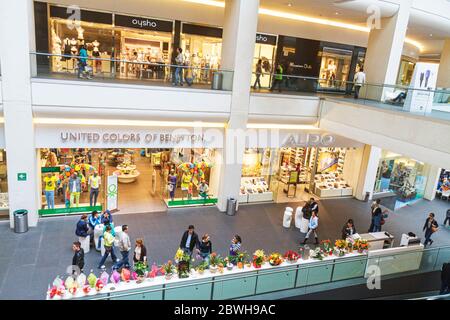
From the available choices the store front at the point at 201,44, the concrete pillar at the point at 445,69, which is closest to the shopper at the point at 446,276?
the store front at the point at 201,44

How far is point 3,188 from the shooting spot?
12.3 meters

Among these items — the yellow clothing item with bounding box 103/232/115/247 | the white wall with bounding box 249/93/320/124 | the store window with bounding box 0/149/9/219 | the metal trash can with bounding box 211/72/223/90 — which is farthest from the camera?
the white wall with bounding box 249/93/320/124

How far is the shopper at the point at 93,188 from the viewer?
12.7m

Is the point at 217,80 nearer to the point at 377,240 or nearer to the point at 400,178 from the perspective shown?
the point at 377,240

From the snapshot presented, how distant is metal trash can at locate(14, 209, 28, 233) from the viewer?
36.8 feet

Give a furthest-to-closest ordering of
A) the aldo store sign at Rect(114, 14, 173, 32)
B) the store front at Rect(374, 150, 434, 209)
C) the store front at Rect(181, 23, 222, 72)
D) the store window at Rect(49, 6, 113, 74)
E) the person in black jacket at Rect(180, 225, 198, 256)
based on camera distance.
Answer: the store front at Rect(374, 150, 434, 209)
the store front at Rect(181, 23, 222, 72)
the aldo store sign at Rect(114, 14, 173, 32)
the store window at Rect(49, 6, 113, 74)
the person in black jacket at Rect(180, 225, 198, 256)

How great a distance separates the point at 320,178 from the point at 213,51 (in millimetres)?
8032

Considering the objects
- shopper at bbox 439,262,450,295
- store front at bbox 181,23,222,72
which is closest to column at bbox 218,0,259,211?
store front at bbox 181,23,222,72

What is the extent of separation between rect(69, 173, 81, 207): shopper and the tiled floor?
58 cm

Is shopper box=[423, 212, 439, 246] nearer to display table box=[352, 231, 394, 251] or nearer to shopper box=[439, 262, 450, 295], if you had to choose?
display table box=[352, 231, 394, 251]

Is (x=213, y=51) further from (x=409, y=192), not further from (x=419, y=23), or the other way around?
(x=409, y=192)

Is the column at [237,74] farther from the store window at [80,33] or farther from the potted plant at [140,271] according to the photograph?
the potted plant at [140,271]

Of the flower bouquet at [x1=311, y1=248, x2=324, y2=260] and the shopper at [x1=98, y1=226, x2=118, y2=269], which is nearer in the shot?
the shopper at [x1=98, y1=226, x2=118, y2=269]

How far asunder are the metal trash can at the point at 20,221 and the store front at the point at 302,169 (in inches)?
316
